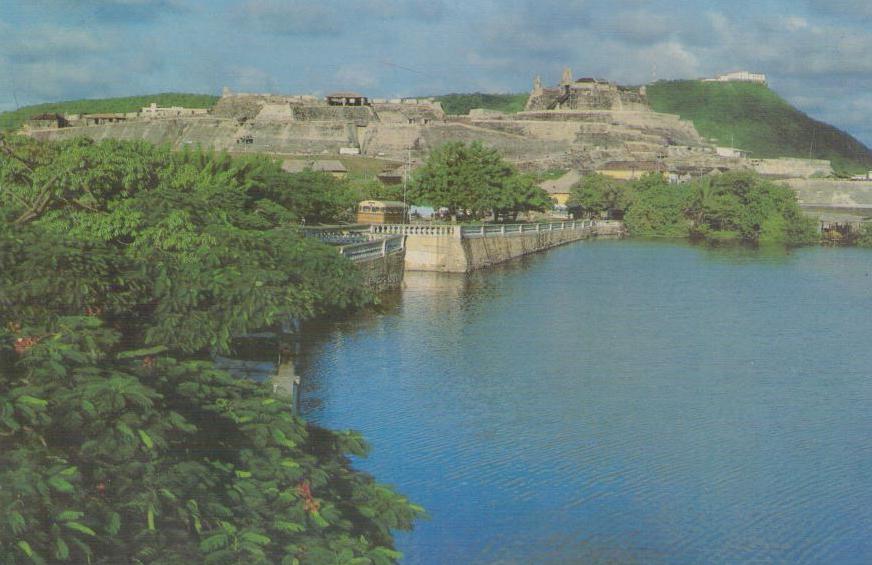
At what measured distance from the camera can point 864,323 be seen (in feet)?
102

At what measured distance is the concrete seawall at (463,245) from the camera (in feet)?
141

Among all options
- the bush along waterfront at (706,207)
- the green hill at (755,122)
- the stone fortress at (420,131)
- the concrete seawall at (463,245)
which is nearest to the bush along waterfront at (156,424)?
the concrete seawall at (463,245)

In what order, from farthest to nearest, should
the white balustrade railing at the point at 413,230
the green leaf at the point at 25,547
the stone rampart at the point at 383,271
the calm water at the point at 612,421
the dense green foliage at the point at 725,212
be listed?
1. the dense green foliage at the point at 725,212
2. the white balustrade railing at the point at 413,230
3. the stone rampart at the point at 383,271
4. the calm water at the point at 612,421
5. the green leaf at the point at 25,547

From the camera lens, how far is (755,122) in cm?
15588

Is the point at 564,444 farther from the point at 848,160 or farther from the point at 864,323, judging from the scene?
the point at 848,160

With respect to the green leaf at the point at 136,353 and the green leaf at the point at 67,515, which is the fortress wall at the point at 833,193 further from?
the green leaf at the point at 67,515

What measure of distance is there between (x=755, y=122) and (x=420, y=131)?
244ft

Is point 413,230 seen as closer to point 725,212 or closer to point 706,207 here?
point 725,212

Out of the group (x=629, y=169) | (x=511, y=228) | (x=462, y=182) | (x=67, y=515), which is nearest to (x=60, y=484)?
(x=67, y=515)

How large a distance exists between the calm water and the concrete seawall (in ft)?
26.2

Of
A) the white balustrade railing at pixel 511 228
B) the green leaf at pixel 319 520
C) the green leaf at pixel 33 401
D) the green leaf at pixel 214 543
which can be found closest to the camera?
the green leaf at pixel 33 401

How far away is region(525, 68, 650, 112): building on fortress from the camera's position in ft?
386

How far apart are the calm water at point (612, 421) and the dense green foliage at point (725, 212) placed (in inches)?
1422

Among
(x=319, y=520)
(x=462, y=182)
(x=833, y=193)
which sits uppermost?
(x=833, y=193)
